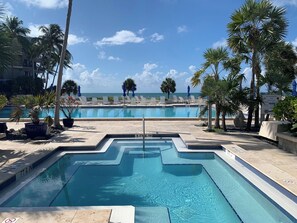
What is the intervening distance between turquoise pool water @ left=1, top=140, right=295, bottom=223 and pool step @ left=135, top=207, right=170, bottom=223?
154 mm

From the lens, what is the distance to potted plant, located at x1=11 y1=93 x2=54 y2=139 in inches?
410

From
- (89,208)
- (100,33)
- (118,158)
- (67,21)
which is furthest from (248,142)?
(100,33)

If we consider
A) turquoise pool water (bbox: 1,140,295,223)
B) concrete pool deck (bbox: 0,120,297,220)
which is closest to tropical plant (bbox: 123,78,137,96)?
concrete pool deck (bbox: 0,120,297,220)

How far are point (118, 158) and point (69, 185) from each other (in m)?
2.58

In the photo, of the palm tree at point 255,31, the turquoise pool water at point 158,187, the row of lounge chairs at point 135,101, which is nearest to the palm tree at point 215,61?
the palm tree at point 255,31

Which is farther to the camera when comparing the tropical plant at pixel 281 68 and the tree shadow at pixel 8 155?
the tropical plant at pixel 281 68

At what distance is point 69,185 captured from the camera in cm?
652

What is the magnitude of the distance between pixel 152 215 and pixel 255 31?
30.3 feet

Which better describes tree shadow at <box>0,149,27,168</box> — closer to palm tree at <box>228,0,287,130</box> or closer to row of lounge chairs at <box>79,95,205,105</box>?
palm tree at <box>228,0,287,130</box>

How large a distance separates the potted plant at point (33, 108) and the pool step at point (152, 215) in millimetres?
7023

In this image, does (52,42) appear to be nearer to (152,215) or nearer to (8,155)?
(8,155)

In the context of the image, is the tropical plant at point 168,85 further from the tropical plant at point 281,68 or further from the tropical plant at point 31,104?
the tropical plant at point 31,104

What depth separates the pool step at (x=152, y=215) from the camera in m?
4.54

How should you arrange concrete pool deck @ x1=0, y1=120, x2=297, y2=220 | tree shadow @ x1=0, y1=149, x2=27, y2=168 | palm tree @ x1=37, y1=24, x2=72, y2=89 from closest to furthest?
concrete pool deck @ x1=0, y1=120, x2=297, y2=220 → tree shadow @ x1=0, y1=149, x2=27, y2=168 → palm tree @ x1=37, y1=24, x2=72, y2=89
